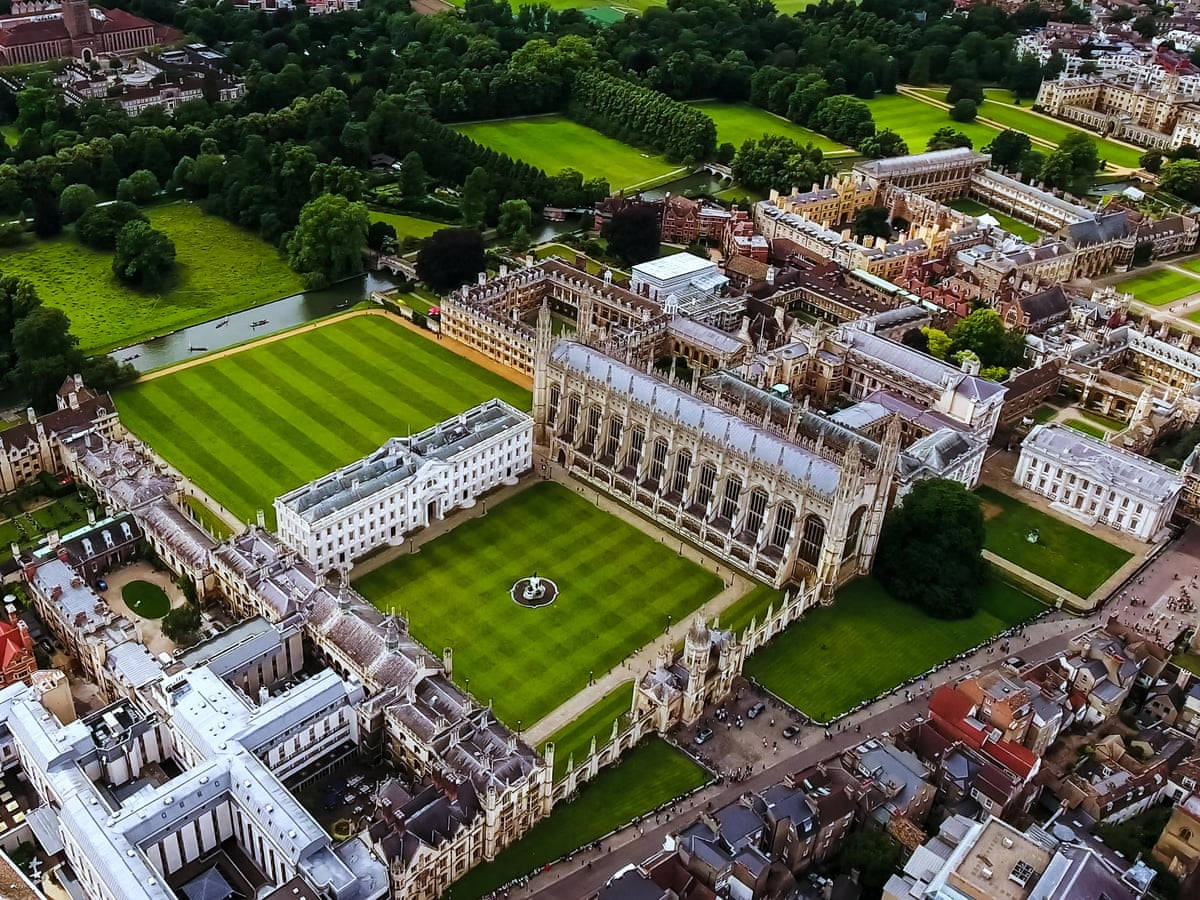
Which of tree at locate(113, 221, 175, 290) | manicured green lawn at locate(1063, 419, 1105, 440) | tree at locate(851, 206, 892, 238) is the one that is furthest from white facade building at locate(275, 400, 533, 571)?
tree at locate(851, 206, 892, 238)

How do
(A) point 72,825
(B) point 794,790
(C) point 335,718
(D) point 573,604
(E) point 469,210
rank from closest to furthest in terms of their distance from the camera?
(A) point 72,825
(B) point 794,790
(C) point 335,718
(D) point 573,604
(E) point 469,210

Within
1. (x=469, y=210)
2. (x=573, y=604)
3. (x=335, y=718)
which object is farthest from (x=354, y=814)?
(x=469, y=210)

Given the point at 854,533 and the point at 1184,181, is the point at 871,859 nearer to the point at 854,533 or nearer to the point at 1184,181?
the point at 854,533

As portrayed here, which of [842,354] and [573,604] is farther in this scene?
[842,354]

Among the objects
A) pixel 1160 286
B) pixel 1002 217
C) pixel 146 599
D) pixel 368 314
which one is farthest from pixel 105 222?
pixel 1160 286

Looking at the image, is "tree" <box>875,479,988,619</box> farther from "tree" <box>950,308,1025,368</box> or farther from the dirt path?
the dirt path

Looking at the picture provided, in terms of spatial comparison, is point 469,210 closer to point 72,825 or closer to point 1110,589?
point 1110,589
